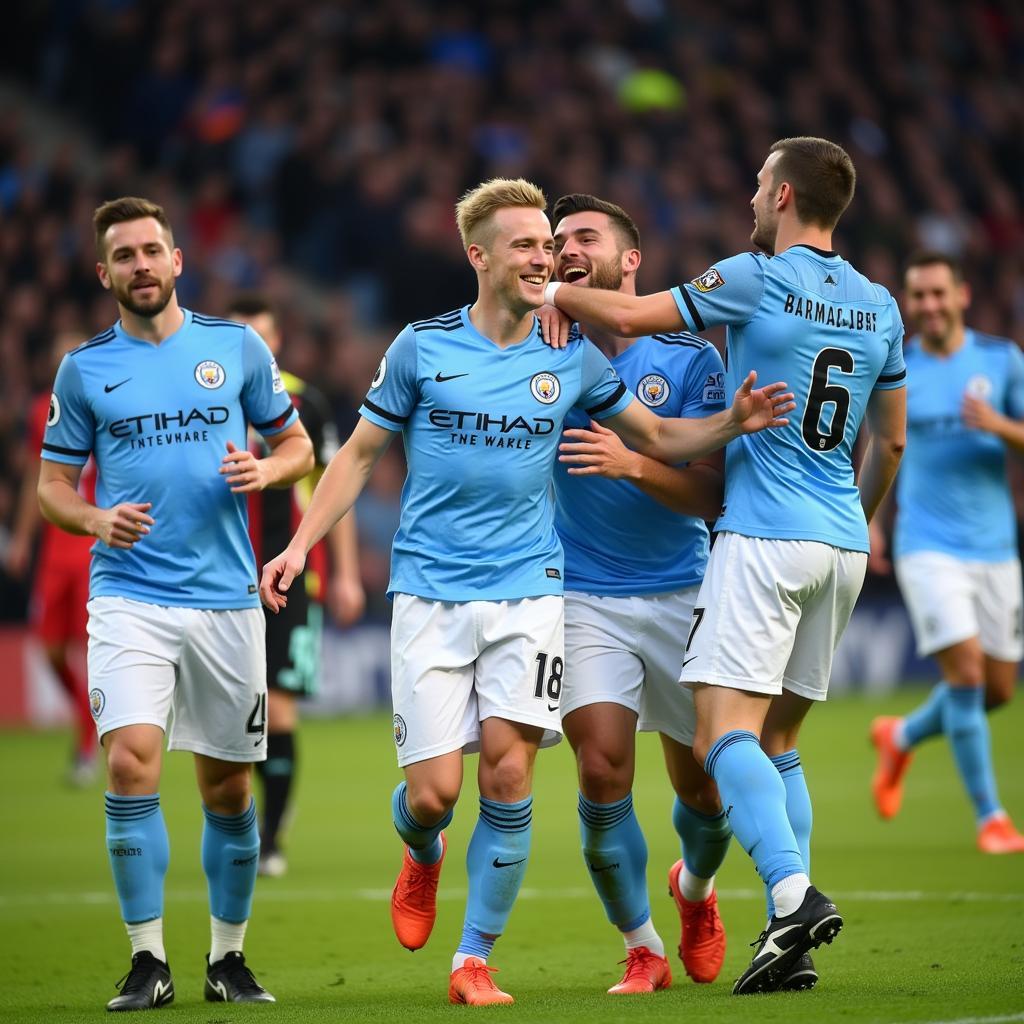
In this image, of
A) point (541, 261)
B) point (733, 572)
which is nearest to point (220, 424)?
point (541, 261)

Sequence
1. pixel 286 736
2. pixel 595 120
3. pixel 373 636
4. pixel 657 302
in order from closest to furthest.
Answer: pixel 657 302
pixel 286 736
pixel 373 636
pixel 595 120

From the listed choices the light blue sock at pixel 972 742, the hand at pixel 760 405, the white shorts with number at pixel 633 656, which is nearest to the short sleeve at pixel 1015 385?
the light blue sock at pixel 972 742

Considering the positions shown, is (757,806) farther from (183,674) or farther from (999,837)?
(999,837)

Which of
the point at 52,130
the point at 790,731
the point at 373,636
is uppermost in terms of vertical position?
the point at 52,130

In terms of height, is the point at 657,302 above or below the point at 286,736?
above

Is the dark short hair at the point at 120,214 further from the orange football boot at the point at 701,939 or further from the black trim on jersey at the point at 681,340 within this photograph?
the orange football boot at the point at 701,939

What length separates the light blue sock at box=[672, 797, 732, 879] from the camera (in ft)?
19.9

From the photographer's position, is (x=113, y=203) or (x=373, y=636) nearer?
(x=113, y=203)

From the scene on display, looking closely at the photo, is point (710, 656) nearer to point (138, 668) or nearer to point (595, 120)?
point (138, 668)

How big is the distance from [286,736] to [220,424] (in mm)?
3216

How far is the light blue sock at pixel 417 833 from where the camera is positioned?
568cm

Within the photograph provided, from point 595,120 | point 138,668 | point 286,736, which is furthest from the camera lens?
point 595,120

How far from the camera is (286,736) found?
29.5 ft

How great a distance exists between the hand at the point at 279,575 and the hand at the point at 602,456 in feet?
2.83
